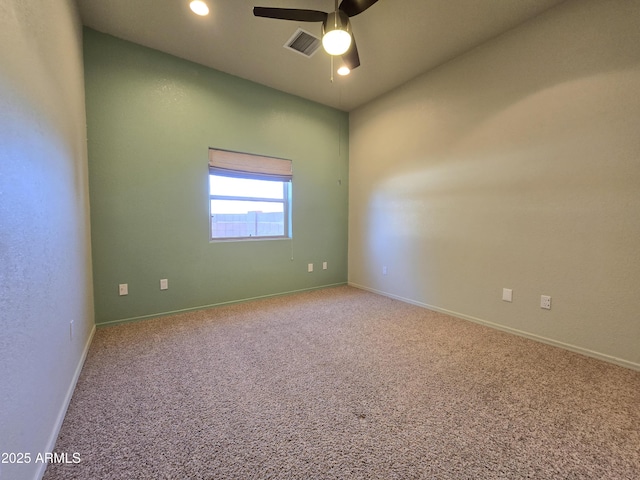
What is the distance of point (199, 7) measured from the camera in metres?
2.25

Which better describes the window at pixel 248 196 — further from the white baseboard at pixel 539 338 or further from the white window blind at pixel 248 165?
the white baseboard at pixel 539 338

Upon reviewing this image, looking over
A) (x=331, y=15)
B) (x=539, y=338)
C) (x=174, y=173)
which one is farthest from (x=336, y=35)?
(x=539, y=338)

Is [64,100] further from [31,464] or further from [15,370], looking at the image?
[31,464]

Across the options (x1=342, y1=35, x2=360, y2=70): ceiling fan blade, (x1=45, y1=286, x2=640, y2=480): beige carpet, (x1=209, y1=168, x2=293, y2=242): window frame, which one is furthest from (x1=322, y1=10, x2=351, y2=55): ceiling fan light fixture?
(x1=45, y1=286, x2=640, y2=480): beige carpet

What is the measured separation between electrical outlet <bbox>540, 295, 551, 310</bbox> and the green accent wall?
280cm

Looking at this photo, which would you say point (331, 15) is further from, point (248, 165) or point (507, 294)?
point (507, 294)

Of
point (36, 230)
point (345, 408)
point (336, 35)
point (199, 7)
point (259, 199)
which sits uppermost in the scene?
point (199, 7)

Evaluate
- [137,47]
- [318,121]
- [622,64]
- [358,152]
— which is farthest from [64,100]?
[622,64]

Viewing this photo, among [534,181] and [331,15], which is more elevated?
[331,15]

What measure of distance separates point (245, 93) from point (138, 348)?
3090 mm

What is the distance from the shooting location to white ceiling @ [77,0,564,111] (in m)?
2.27

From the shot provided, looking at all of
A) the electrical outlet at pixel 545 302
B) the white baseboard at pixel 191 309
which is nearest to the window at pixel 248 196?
the white baseboard at pixel 191 309

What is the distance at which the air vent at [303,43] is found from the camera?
2598 mm

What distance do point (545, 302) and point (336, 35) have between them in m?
2.77
